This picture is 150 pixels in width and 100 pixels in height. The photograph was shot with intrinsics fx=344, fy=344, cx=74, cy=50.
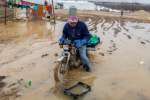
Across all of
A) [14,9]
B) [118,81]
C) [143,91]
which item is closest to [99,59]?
[118,81]

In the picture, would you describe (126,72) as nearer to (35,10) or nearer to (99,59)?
(99,59)

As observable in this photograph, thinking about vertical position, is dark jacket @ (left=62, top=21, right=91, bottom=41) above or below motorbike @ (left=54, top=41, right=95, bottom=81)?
above

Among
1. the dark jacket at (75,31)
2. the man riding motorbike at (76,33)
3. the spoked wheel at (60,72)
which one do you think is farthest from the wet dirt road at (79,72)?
the dark jacket at (75,31)

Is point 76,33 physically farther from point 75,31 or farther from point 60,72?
point 60,72

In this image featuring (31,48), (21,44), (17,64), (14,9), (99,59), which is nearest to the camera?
(17,64)

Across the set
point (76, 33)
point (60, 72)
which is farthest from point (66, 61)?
point (76, 33)

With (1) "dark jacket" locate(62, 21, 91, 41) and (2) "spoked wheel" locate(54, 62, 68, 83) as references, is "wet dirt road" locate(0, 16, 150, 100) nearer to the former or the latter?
(2) "spoked wheel" locate(54, 62, 68, 83)

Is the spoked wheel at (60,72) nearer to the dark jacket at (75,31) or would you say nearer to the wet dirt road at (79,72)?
the wet dirt road at (79,72)

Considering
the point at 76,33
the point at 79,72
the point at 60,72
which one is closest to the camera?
the point at 60,72

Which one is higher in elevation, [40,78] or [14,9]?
Result: [14,9]

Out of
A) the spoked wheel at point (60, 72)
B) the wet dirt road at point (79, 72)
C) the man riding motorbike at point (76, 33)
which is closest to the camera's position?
the wet dirt road at point (79, 72)

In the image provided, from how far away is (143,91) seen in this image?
8211 mm

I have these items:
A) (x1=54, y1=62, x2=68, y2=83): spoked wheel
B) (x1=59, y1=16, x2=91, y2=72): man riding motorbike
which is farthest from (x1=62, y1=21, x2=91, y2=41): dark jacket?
(x1=54, y1=62, x2=68, y2=83): spoked wheel

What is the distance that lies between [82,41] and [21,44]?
216 inches
